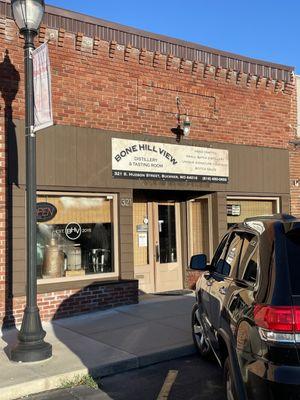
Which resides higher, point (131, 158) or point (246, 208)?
point (131, 158)

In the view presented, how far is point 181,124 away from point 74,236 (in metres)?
3.46

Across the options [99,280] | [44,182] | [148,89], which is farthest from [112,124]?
[99,280]

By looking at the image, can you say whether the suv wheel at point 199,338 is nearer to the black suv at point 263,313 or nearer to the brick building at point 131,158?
the black suv at point 263,313

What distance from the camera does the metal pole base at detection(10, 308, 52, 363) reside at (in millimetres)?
6547

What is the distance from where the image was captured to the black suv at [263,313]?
329 centimetres

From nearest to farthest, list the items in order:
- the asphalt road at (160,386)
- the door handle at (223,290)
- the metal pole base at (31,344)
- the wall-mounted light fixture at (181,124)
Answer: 1. the door handle at (223,290)
2. the asphalt road at (160,386)
3. the metal pole base at (31,344)
4. the wall-mounted light fixture at (181,124)

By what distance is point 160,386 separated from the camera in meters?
5.84

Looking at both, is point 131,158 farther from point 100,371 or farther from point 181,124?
point 100,371

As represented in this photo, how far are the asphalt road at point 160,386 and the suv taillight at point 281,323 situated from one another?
7.45 feet

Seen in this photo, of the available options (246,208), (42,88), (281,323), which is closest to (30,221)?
(42,88)

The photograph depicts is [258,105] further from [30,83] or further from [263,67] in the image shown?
[30,83]

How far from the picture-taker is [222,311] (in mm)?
4684

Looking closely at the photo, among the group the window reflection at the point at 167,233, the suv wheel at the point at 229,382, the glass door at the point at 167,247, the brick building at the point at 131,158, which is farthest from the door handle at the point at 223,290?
the window reflection at the point at 167,233

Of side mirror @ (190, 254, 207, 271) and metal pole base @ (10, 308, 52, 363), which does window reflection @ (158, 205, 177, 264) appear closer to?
metal pole base @ (10, 308, 52, 363)
